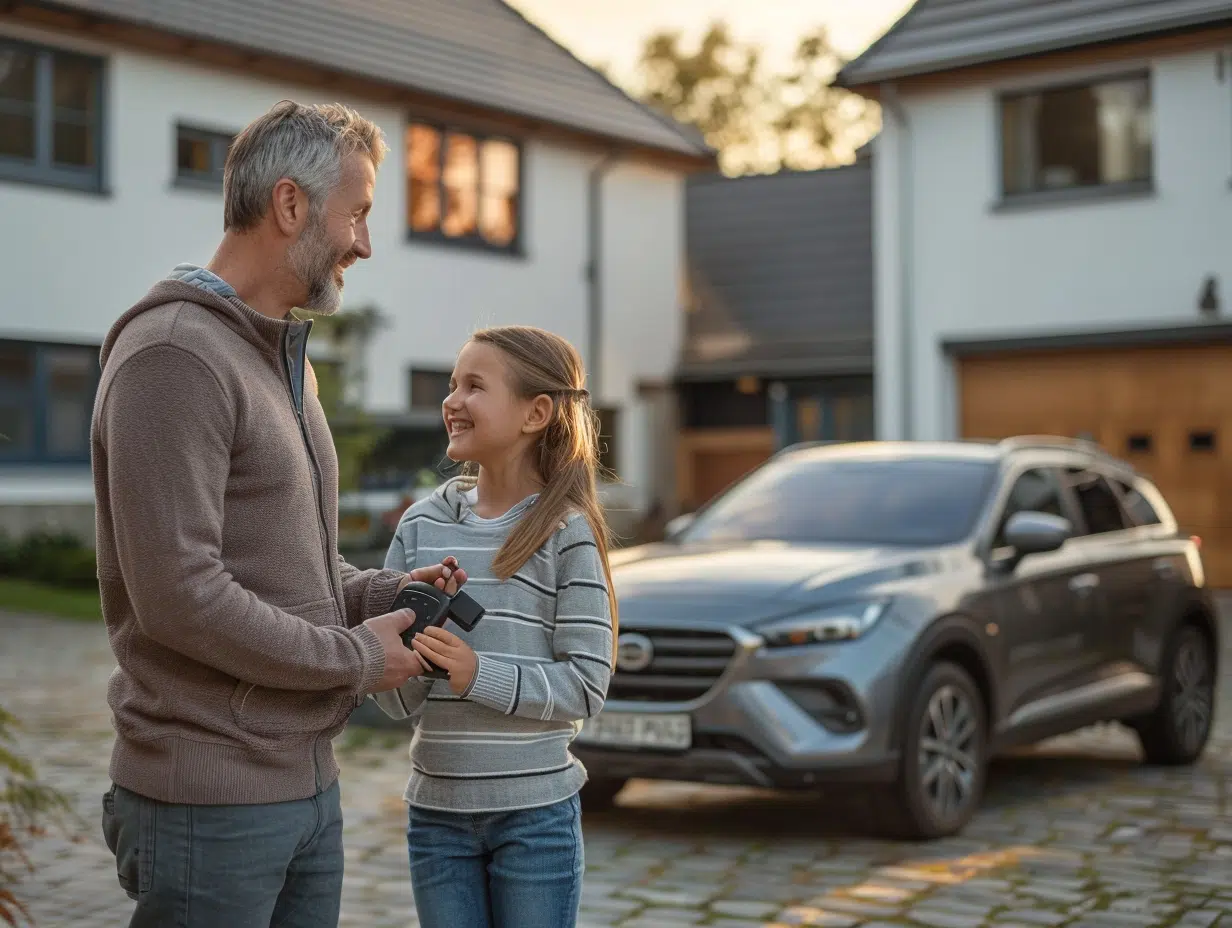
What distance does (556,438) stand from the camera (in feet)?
11.3

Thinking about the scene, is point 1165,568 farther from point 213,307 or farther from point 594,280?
point 594,280

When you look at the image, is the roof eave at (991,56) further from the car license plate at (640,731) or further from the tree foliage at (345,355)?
the car license plate at (640,731)

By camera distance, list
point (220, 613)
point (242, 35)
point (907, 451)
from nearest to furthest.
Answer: point (220, 613) → point (907, 451) → point (242, 35)

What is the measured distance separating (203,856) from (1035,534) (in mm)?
5509

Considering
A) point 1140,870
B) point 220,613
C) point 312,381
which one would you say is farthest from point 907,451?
point 220,613

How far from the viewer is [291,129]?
9.28 feet

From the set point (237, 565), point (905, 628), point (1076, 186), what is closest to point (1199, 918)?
point (905, 628)

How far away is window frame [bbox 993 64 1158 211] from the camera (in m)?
19.9

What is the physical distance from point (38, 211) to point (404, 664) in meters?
17.8

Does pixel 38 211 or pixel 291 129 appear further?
pixel 38 211

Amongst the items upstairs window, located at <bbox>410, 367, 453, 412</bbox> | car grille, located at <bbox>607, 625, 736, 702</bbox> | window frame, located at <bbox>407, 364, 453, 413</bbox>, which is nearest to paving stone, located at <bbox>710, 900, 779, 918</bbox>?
car grille, located at <bbox>607, 625, 736, 702</bbox>

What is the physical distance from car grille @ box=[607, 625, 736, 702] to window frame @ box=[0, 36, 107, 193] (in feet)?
46.9

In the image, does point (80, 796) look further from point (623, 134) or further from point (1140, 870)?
point (623, 134)

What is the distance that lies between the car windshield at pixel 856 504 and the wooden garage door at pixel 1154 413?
1217 centimetres
